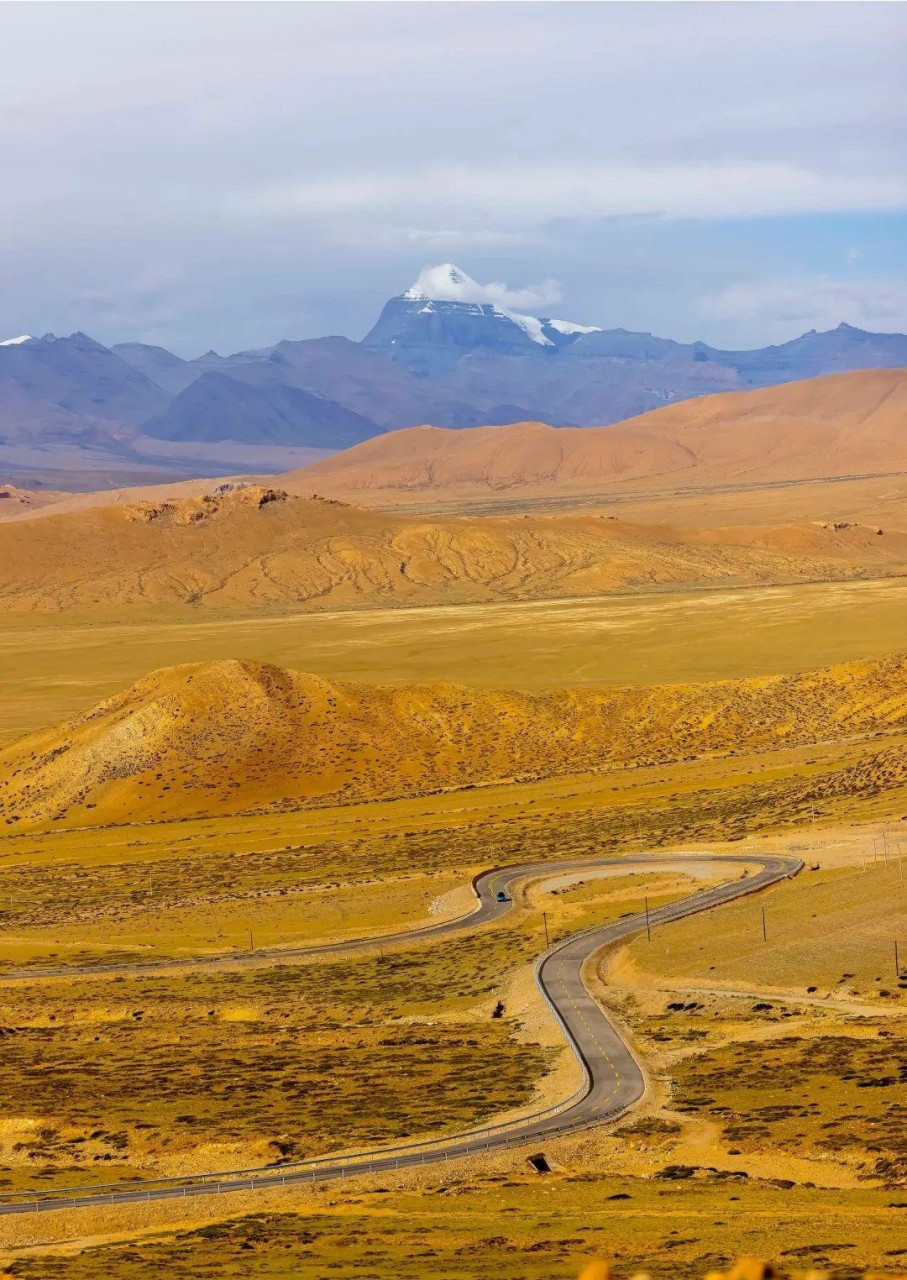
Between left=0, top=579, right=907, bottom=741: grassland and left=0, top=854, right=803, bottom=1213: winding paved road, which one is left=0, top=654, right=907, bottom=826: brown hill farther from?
left=0, top=854, right=803, bottom=1213: winding paved road

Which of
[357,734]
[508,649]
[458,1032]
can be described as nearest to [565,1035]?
[458,1032]

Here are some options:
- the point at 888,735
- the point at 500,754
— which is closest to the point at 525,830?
the point at 500,754

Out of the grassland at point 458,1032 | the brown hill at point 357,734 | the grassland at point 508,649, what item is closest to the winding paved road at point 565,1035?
the grassland at point 458,1032

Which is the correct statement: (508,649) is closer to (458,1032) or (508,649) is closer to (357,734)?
(357,734)

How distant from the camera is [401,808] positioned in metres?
103

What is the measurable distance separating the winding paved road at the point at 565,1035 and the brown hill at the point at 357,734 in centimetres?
3103

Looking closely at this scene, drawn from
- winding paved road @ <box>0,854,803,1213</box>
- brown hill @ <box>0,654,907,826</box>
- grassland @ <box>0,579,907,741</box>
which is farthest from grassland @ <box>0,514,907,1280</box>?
grassland @ <box>0,579,907,741</box>

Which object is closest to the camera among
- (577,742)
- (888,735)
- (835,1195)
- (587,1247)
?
(587,1247)

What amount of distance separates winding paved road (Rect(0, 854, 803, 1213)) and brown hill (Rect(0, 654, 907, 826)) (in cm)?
3103

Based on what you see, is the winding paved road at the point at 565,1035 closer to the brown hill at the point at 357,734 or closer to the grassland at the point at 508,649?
the brown hill at the point at 357,734

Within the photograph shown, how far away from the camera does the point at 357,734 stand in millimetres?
116875

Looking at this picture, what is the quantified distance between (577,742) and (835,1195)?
81446mm

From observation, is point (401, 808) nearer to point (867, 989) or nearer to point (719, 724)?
point (719, 724)

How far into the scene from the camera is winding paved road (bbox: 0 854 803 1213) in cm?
4071
